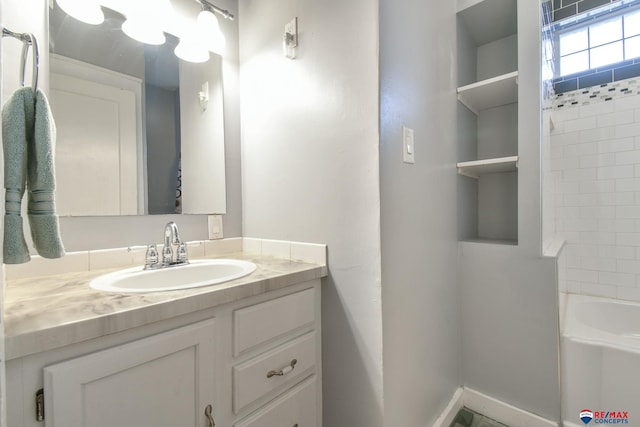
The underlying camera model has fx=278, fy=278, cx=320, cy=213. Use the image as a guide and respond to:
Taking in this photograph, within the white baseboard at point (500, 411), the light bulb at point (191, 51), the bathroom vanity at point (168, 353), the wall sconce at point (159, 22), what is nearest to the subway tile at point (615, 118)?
the white baseboard at point (500, 411)

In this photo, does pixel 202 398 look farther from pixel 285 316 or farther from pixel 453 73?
pixel 453 73

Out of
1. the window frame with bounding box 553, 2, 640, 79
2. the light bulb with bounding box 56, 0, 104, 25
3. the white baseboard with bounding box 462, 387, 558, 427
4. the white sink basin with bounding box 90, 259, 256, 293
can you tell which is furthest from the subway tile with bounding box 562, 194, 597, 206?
the light bulb with bounding box 56, 0, 104, 25

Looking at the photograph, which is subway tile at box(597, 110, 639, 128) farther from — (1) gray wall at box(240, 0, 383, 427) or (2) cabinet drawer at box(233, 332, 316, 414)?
(2) cabinet drawer at box(233, 332, 316, 414)

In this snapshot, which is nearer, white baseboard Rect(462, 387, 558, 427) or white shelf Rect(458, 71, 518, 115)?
white baseboard Rect(462, 387, 558, 427)

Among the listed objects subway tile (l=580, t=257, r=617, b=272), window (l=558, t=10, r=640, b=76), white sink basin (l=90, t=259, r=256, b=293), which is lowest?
subway tile (l=580, t=257, r=617, b=272)

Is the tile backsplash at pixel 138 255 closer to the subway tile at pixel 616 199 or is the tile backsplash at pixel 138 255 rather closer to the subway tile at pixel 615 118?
the subway tile at pixel 616 199

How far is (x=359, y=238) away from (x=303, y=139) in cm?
50

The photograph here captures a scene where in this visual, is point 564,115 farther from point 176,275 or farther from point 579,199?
point 176,275

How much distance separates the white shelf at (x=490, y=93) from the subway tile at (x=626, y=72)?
799 millimetres

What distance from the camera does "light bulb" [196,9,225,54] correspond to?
134 cm

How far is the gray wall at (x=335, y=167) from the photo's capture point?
3.24 ft

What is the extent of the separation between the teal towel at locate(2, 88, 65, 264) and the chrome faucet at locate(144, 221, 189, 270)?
481 mm

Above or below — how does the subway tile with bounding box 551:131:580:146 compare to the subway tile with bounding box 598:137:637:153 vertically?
above

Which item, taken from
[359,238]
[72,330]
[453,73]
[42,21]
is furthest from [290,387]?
[453,73]
